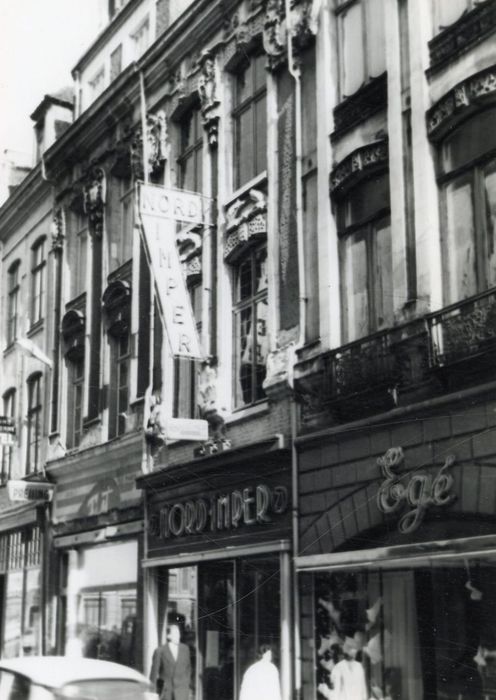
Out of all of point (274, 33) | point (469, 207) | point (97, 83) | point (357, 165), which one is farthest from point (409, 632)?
point (97, 83)

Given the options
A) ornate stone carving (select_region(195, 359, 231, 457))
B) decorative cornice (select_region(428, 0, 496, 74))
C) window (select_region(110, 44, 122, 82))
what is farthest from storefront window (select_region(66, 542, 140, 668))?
decorative cornice (select_region(428, 0, 496, 74))

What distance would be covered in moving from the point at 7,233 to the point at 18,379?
530 centimetres

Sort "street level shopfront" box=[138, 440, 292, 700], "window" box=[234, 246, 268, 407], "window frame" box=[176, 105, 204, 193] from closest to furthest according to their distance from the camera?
"street level shopfront" box=[138, 440, 292, 700], "window" box=[234, 246, 268, 407], "window frame" box=[176, 105, 204, 193]

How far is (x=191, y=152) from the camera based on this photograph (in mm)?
21766

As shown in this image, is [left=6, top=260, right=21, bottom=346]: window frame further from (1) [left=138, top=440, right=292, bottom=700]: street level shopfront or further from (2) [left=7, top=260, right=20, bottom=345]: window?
(1) [left=138, top=440, right=292, bottom=700]: street level shopfront

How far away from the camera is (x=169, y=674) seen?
1642 cm

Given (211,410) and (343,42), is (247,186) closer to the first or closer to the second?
(343,42)

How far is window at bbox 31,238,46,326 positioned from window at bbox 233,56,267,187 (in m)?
11.6

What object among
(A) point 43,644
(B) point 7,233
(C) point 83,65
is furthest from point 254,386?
(B) point 7,233

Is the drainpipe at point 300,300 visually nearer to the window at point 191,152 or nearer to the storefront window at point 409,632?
the storefront window at point 409,632

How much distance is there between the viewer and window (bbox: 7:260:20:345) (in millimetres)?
32156

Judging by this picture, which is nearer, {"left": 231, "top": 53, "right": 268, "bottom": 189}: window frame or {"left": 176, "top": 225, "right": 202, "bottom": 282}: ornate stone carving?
{"left": 231, "top": 53, "right": 268, "bottom": 189}: window frame

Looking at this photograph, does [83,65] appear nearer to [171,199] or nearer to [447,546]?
[171,199]

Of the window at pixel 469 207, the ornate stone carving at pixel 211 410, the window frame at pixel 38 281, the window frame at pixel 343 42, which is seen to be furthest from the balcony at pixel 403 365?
the window frame at pixel 38 281
